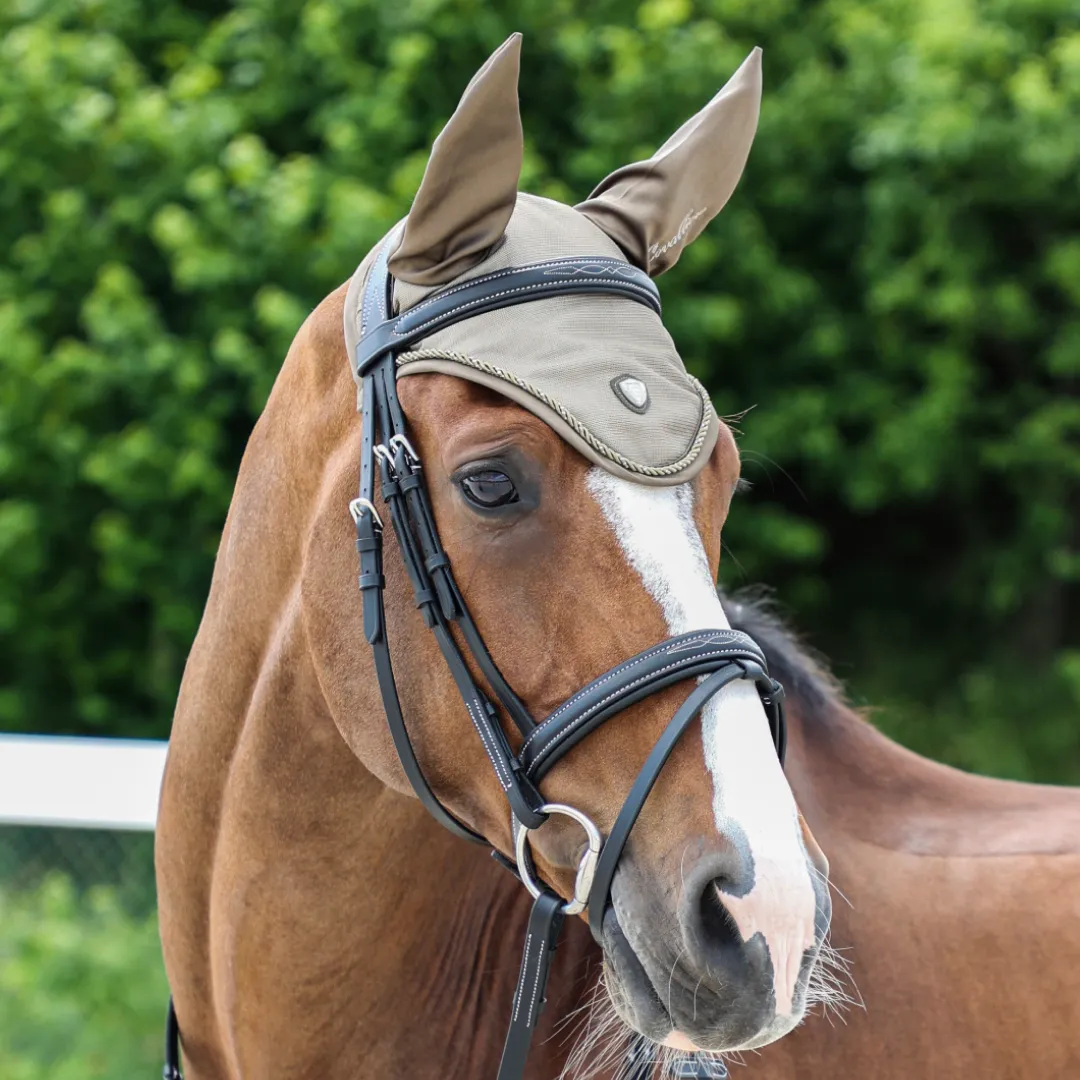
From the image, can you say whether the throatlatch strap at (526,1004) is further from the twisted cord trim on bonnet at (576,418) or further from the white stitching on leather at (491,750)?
the twisted cord trim on bonnet at (576,418)

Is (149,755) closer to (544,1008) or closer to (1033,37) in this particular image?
(544,1008)

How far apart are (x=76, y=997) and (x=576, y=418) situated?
3.66 metres

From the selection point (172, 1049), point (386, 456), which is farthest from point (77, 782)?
point (386, 456)

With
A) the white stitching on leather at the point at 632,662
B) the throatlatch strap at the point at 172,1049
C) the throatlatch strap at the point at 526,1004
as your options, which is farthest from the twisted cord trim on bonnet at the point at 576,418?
the throatlatch strap at the point at 172,1049

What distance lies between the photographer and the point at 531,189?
200 inches

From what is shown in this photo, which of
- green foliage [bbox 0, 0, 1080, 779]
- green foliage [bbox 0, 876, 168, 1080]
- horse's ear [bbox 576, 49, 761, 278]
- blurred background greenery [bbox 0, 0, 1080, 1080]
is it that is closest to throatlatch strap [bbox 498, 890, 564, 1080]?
horse's ear [bbox 576, 49, 761, 278]

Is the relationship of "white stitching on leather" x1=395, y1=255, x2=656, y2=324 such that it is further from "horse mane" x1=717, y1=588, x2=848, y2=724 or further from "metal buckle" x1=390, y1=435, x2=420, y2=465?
"horse mane" x1=717, y1=588, x2=848, y2=724

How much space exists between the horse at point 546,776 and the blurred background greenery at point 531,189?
2.97 m

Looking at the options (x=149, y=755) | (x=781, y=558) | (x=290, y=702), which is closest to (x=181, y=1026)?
(x=290, y=702)

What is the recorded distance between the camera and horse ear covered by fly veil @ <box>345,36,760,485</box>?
1.59 m

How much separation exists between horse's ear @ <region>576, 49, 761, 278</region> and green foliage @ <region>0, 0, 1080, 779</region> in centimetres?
294

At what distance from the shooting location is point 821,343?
5883 mm

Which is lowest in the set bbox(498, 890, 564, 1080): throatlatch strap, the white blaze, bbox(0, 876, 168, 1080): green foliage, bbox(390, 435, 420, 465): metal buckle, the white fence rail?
bbox(0, 876, 168, 1080): green foliage

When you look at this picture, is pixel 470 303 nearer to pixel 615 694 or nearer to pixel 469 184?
pixel 469 184
